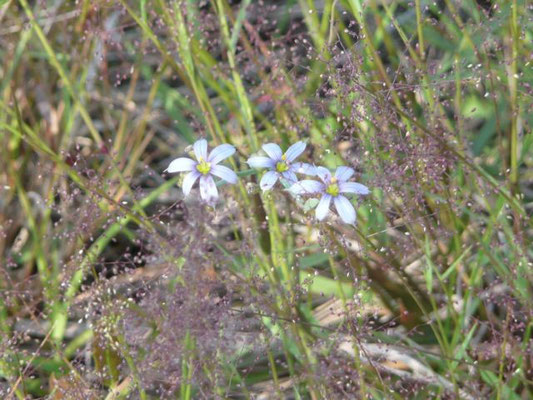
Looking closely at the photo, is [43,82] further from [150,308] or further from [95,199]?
[150,308]

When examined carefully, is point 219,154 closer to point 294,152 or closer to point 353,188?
point 294,152

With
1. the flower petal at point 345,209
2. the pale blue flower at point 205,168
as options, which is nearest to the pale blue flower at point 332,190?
the flower petal at point 345,209

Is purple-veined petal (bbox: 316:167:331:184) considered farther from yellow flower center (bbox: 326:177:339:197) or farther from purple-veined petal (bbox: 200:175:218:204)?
purple-veined petal (bbox: 200:175:218:204)

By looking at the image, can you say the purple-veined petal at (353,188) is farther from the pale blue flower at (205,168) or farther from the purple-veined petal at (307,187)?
the pale blue flower at (205,168)

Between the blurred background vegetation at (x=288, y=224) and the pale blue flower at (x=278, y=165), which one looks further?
the blurred background vegetation at (x=288, y=224)

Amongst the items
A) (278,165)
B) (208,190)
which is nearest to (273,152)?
(278,165)

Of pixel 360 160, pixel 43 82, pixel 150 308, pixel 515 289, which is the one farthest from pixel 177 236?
pixel 43 82
